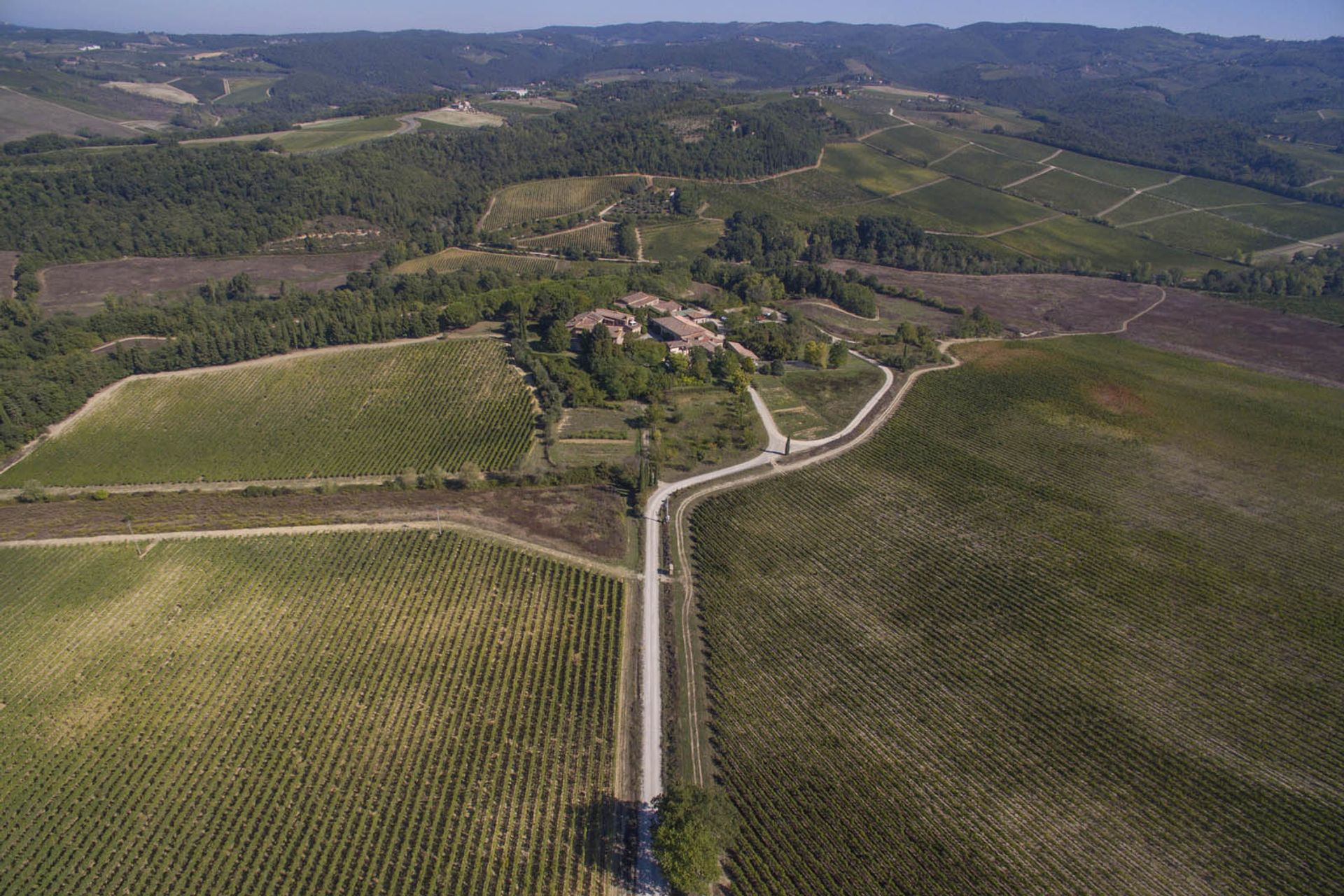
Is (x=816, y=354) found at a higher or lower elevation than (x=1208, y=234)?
lower

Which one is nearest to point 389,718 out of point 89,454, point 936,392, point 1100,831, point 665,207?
point 1100,831

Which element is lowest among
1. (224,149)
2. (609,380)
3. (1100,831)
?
(1100,831)

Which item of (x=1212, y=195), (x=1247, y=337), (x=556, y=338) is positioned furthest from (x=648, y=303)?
(x=1212, y=195)

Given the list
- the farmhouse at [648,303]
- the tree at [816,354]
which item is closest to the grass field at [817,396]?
the tree at [816,354]

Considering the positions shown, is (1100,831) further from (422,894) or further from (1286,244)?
(1286,244)

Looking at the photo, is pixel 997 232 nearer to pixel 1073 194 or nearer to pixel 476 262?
pixel 1073 194

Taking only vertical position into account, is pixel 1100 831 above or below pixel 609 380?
below
